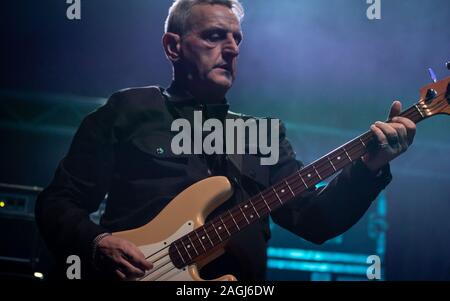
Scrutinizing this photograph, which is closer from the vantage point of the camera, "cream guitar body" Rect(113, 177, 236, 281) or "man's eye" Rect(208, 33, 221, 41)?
"cream guitar body" Rect(113, 177, 236, 281)

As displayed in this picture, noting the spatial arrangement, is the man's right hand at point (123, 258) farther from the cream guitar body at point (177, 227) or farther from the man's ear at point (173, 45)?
the man's ear at point (173, 45)

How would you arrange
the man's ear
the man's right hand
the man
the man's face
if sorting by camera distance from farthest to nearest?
the man's ear, the man's face, the man, the man's right hand

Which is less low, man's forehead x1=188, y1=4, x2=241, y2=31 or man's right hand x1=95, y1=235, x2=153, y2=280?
man's forehead x1=188, y1=4, x2=241, y2=31

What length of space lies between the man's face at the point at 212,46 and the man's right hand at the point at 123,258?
711mm

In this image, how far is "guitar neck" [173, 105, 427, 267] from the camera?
1.89m

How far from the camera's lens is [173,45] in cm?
226

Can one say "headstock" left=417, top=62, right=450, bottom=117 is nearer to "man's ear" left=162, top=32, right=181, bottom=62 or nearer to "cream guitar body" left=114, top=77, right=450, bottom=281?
"cream guitar body" left=114, top=77, right=450, bottom=281

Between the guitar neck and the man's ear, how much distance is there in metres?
0.71

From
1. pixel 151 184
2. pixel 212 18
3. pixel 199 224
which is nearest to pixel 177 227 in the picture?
pixel 199 224

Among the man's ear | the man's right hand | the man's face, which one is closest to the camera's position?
the man's right hand

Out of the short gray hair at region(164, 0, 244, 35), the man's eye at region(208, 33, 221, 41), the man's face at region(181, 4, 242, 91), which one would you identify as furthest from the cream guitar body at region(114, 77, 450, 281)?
the short gray hair at region(164, 0, 244, 35)

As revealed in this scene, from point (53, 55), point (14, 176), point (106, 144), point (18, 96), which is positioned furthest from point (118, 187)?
point (14, 176)

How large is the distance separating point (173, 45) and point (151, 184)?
63 cm

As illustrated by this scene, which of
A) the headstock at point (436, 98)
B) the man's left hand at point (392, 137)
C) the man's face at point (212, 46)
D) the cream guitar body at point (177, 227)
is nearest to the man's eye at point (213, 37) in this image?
the man's face at point (212, 46)
